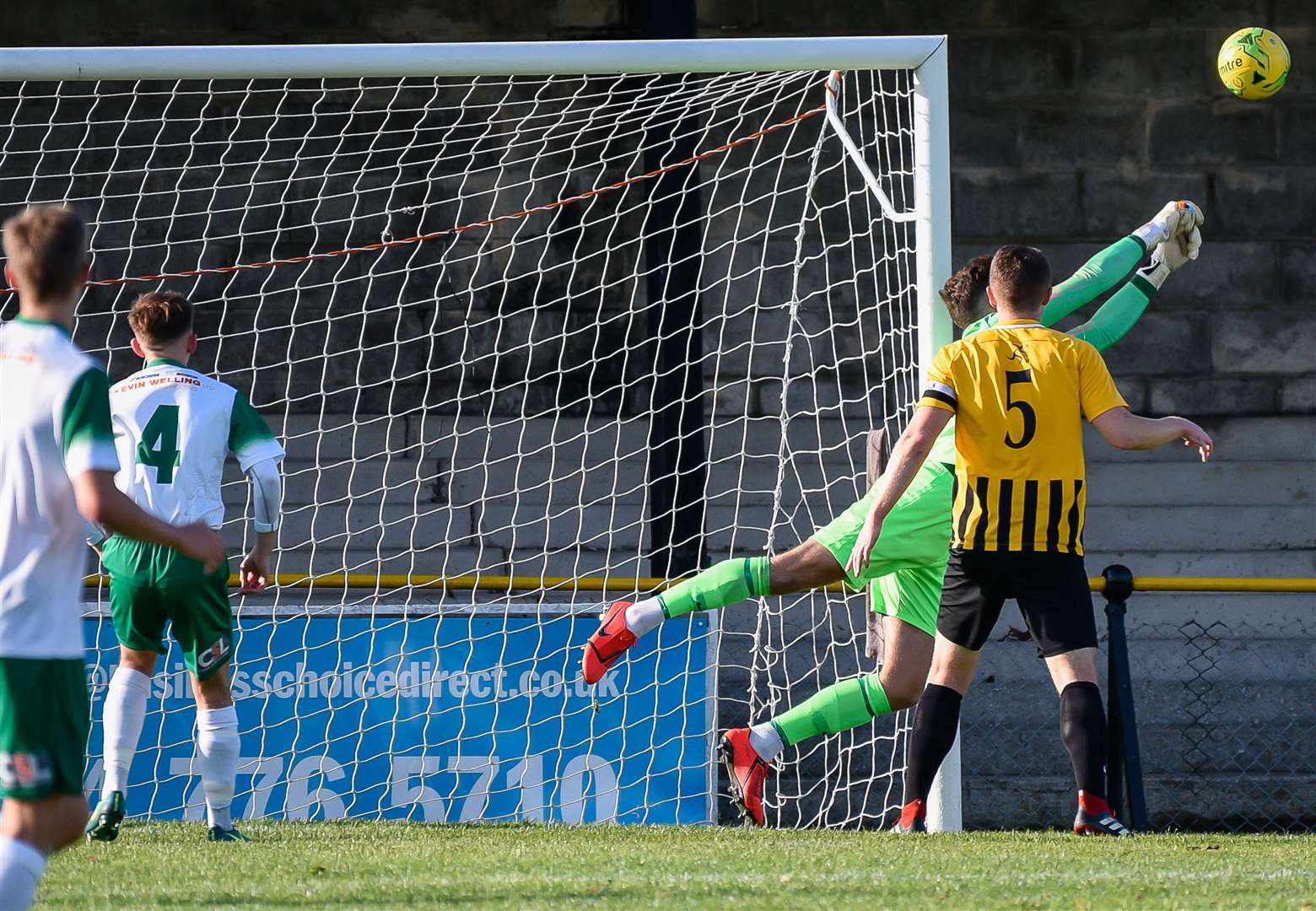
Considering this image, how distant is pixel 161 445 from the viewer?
4.48 meters

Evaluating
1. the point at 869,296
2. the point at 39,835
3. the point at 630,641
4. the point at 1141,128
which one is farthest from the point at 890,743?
the point at 39,835

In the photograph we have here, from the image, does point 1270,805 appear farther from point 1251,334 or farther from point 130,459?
point 130,459

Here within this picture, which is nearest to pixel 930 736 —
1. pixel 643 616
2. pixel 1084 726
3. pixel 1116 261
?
pixel 1084 726

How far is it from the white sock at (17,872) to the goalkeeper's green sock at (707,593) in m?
2.45

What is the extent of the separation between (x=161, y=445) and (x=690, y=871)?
2.05 metres

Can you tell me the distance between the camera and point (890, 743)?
25.1 ft

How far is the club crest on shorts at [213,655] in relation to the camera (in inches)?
173

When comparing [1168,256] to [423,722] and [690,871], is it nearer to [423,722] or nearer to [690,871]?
[690,871]

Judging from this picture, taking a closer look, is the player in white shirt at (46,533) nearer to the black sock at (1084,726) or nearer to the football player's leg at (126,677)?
the football player's leg at (126,677)

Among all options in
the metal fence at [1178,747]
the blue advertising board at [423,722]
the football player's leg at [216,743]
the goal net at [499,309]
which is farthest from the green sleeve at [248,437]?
the metal fence at [1178,747]

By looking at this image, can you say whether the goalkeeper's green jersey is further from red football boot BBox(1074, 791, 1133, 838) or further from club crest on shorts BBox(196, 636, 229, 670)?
club crest on shorts BBox(196, 636, 229, 670)

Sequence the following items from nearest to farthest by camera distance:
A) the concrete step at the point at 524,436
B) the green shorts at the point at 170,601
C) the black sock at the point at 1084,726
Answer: the black sock at the point at 1084,726 → the green shorts at the point at 170,601 → the concrete step at the point at 524,436

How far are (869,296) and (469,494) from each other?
258 cm

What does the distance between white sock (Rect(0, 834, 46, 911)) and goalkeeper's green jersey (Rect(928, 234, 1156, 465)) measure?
2989mm
